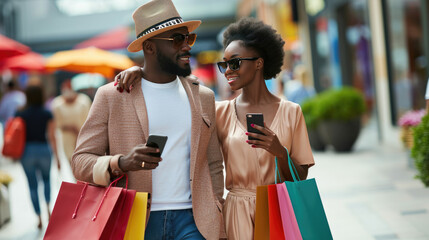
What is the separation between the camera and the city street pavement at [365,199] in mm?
5719

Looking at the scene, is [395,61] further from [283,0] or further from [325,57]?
[283,0]

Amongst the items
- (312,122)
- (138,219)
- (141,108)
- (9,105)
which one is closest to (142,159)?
(138,219)

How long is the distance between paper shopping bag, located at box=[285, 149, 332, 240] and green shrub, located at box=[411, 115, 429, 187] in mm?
2797

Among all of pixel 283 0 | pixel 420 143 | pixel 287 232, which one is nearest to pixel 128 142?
pixel 287 232

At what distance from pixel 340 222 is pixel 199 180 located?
3650 mm

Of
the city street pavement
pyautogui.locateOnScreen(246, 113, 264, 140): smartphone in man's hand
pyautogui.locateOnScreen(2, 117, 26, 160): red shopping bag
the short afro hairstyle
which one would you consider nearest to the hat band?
the short afro hairstyle

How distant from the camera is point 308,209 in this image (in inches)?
108

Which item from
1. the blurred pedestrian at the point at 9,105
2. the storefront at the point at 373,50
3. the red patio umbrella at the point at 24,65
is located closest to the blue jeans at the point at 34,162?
the storefront at the point at 373,50

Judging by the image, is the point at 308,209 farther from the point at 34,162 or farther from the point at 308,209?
the point at 34,162

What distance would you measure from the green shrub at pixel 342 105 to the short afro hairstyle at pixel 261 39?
350 inches

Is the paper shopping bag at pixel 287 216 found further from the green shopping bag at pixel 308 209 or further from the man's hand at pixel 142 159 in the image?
the man's hand at pixel 142 159

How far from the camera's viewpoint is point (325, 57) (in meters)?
18.7

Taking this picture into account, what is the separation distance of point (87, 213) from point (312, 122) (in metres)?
10.7

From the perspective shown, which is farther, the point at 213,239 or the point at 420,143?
the point at 420,143
